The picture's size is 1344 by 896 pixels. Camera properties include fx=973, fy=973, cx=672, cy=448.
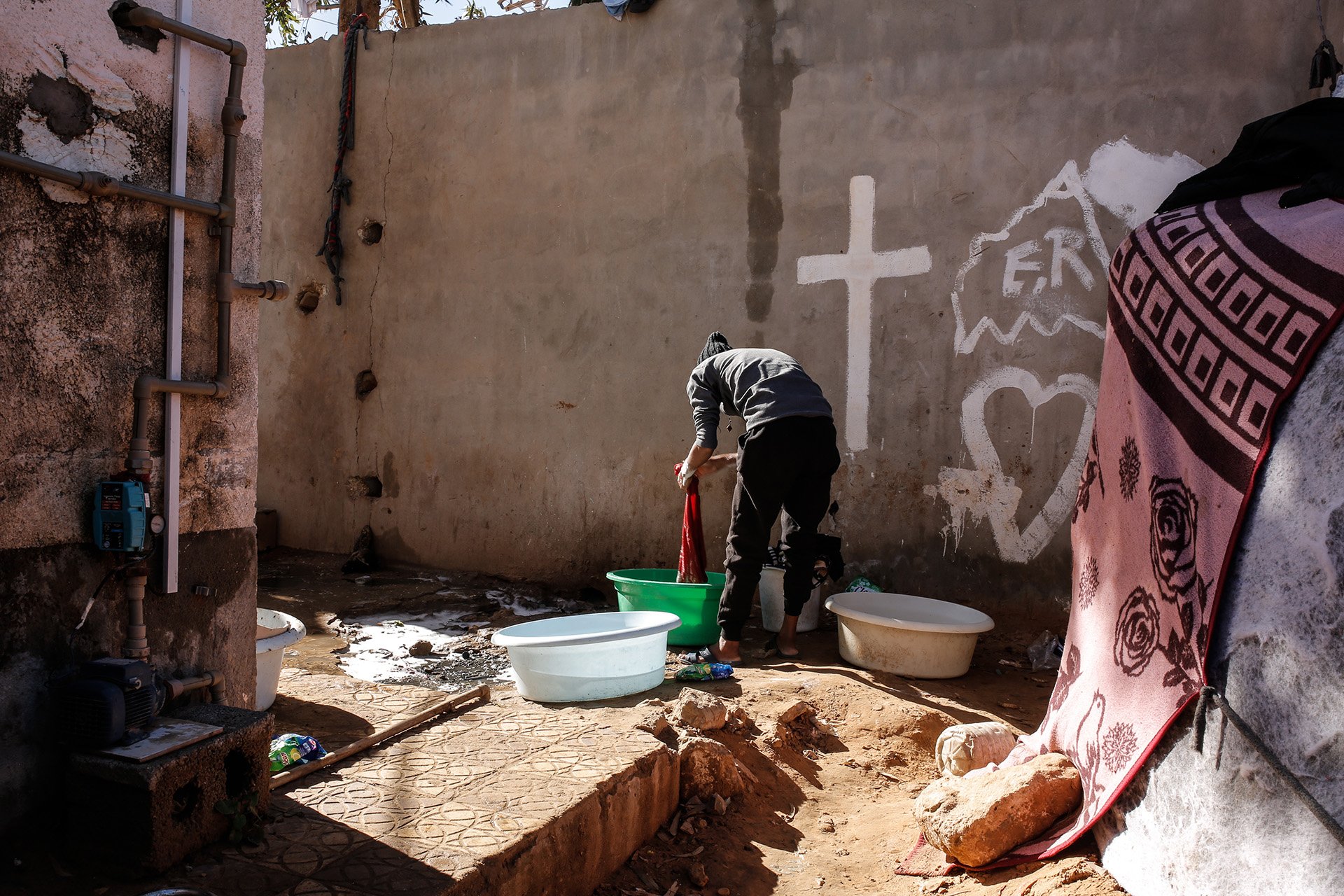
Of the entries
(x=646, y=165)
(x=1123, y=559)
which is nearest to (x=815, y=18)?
(x=646, y=165)

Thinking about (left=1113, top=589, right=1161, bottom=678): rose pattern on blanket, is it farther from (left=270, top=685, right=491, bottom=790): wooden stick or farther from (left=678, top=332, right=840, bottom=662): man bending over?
(left=270, top=685, right=491, bottom=790): wooden stick

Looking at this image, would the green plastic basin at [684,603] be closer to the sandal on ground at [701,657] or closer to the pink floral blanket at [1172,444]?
the sandal on ground at [701,657]

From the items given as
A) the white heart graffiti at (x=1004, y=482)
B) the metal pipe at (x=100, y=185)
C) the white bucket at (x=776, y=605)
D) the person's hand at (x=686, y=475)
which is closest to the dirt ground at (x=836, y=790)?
the white bucket at (x=776, y=605)

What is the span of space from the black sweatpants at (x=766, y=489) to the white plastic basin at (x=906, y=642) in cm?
43

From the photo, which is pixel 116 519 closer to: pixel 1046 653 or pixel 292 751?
pixel 292 751

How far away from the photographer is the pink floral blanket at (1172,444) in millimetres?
2068

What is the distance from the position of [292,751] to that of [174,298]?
1283 millimetres

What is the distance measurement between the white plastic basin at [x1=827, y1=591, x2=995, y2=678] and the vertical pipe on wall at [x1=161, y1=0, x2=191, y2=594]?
285 cm

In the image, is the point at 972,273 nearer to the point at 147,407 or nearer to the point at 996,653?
the point at 996,653

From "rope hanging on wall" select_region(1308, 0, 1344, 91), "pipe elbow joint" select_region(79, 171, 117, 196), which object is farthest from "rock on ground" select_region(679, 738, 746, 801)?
"rope hanging on wall" select_region(1308, 0, 1344, 91)

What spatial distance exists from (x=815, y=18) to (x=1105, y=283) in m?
2.14

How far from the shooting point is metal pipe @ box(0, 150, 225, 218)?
213cm

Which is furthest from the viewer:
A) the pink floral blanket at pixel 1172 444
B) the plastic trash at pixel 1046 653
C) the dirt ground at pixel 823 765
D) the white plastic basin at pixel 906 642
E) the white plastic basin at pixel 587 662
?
the plastic trash at pixel 1046 653

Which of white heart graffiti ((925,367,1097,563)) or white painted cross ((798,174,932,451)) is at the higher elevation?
white painted cross ((798,174,932,451))
